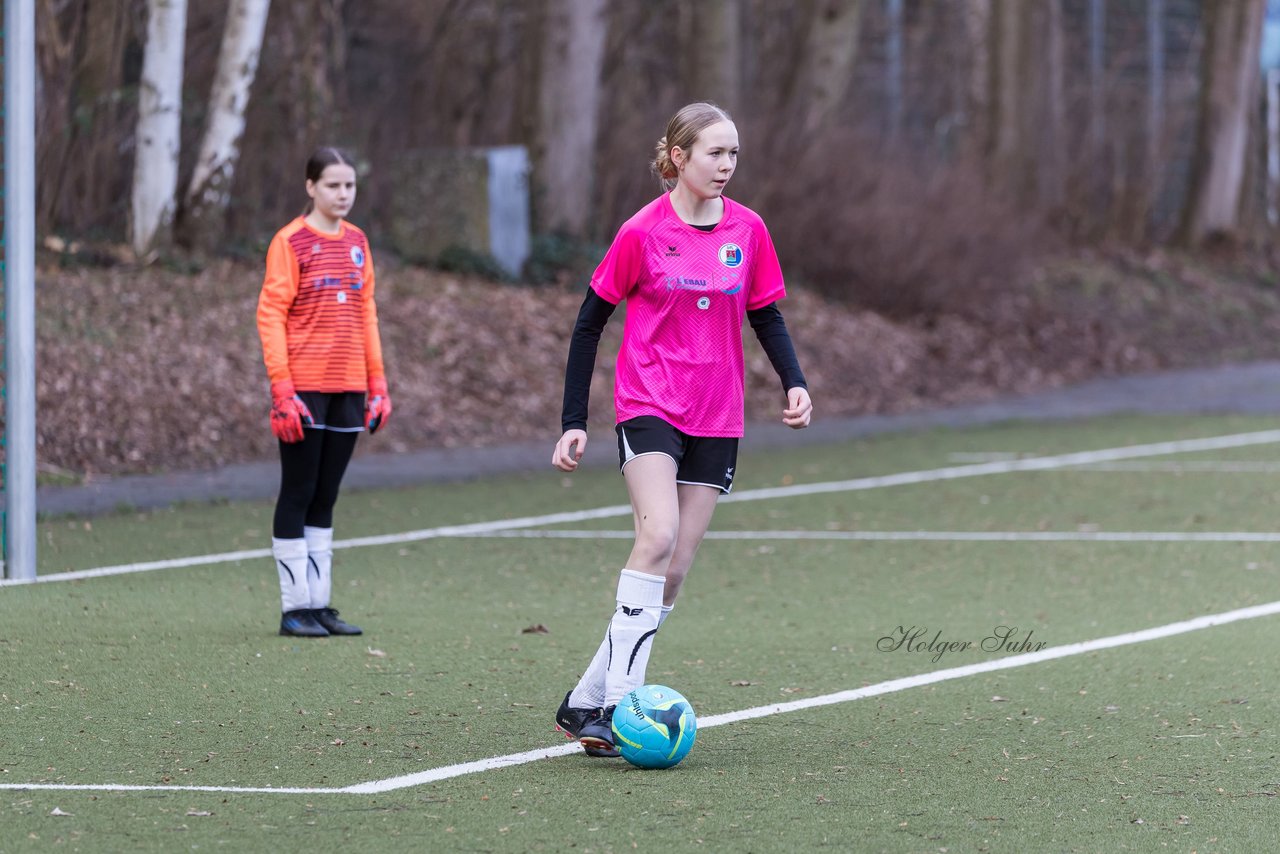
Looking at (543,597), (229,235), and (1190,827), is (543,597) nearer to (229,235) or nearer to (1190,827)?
(1190,827)

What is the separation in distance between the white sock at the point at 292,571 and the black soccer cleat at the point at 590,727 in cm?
225

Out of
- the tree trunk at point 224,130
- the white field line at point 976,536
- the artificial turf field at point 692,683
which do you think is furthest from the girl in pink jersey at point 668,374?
the tree trunk at point 224,130

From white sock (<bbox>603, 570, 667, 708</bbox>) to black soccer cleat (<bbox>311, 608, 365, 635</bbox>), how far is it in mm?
2443

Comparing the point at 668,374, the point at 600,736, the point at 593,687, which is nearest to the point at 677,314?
the point at 668,374

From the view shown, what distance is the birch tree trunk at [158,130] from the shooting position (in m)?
A: 16.7

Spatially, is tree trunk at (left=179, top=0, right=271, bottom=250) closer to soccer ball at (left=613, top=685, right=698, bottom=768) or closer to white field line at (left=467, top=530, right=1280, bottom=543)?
white field line at (left=467, top=530, right=1280, bottom=543)

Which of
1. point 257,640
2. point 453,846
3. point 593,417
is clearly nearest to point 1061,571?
point 257,640

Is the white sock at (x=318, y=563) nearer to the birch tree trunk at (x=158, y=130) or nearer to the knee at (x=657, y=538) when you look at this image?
the knee at (x=657, y=538)

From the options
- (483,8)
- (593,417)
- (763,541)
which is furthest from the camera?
(483,8)

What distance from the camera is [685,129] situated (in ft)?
18.7

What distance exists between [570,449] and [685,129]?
1.01 metres

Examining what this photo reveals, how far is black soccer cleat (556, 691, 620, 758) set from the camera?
18.9 ft

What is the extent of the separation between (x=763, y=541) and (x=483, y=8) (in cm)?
2058

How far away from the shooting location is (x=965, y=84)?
108 ft
